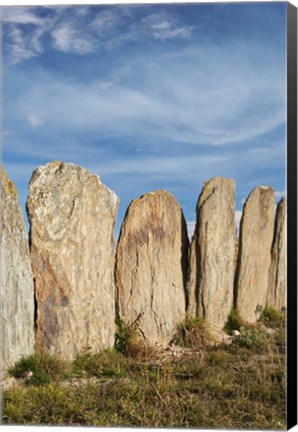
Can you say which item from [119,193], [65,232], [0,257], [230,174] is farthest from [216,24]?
[0,257]

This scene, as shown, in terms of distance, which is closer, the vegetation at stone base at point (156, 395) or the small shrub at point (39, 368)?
the vegetation at stone base at point (156, 395)

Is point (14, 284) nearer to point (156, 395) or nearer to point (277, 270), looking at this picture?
point (156, 395)

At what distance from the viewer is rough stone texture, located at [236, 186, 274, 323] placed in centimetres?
816

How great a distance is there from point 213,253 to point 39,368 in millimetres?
2748

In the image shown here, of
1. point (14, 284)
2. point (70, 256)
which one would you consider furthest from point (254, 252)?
point (14, 284)

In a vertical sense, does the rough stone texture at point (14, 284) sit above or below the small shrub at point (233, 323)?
above

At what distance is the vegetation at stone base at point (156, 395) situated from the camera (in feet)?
17.3

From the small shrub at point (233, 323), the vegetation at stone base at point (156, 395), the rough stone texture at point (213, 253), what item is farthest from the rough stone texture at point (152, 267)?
the vegetation at stone base at point (156, 395)

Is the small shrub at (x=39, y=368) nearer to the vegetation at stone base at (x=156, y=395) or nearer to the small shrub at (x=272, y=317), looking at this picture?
the vegetation at stone base at (x=156, y=395)

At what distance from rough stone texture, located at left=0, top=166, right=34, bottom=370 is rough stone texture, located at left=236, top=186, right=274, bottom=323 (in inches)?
121

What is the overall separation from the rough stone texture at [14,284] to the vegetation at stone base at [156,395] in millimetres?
205

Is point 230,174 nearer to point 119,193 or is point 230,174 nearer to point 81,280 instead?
point 119,193

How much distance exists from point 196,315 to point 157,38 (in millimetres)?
3248

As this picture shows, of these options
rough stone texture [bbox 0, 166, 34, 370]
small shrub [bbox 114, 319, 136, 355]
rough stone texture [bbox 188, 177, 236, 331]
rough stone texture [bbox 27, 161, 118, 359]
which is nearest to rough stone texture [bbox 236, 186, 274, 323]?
rough stone texture [bbox 188, 177, 236, 331]
